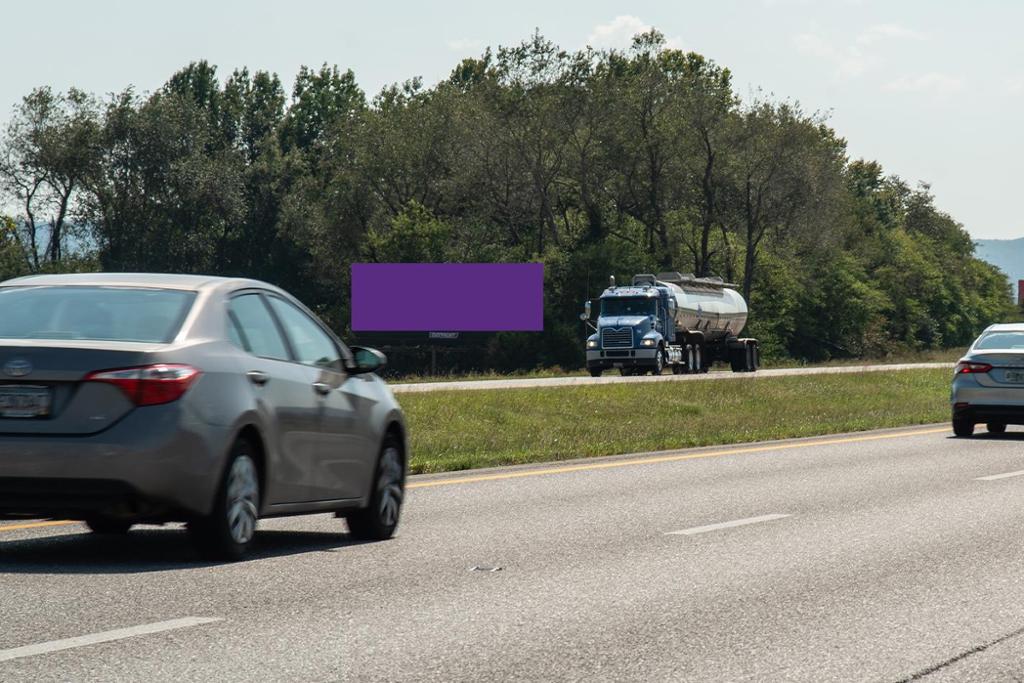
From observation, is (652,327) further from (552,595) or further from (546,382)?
(552,595)

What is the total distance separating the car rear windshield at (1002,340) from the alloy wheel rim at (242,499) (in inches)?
689

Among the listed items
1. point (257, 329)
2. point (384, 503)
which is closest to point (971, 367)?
point (384, 503)

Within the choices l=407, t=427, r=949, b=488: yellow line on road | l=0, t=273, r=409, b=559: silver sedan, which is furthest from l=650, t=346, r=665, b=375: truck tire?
l=0, t=273, r=409, b=559: silver sedan

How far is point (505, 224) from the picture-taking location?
81.1m

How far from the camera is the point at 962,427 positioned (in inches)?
976

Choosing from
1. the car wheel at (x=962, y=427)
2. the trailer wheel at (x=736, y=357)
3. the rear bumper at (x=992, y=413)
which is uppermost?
the rear bumper at (x=992, y=413)

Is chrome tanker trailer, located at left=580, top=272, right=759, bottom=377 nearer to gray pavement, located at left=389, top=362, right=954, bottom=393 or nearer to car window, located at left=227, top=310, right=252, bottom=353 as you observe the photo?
gray pavement, located at left=389, top=362, right=954, bottom=393

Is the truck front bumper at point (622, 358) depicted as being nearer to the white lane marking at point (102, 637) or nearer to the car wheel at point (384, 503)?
the car wheel at point (384, 503)

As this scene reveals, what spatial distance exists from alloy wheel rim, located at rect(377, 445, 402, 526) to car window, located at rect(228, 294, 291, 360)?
1382 mm

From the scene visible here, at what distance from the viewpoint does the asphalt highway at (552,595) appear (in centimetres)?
630

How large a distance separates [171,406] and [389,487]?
2609 mm

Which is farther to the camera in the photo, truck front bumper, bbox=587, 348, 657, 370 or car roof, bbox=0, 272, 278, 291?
truck front bumper, bbox=587, 348, 657, 370

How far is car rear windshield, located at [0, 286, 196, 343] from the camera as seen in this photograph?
29.3 feet

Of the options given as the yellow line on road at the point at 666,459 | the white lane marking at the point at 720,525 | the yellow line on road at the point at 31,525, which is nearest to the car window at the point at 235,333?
the yellow line on road at the point at 31,525
